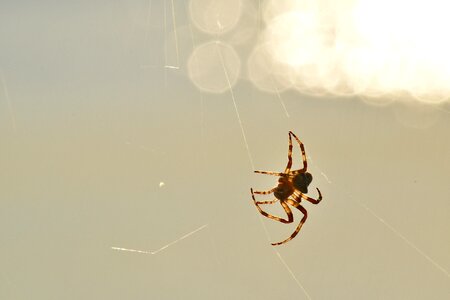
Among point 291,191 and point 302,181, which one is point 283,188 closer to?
point 291,191

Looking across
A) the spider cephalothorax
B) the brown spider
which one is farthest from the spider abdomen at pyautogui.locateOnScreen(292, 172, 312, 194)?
the spider cephalothorax

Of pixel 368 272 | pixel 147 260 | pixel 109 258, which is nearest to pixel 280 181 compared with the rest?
pixel 109 258

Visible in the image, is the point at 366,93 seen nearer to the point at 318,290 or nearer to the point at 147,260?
the point at 147,260

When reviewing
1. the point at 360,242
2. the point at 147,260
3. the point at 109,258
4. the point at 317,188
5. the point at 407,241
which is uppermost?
the point at 317,188

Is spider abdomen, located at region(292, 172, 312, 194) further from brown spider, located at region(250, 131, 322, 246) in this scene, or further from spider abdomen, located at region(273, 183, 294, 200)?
spider abdomen, located at region(273, 183, 294, 200)

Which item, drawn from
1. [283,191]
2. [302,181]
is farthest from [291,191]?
[302,181]

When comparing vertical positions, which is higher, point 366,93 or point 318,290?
point 366,93

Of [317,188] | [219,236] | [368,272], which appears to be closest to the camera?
[317,188]

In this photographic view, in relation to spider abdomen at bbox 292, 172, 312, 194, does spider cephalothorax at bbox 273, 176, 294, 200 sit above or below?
below

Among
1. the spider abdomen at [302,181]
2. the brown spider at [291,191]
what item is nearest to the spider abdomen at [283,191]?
the brown spider at [291,191]
